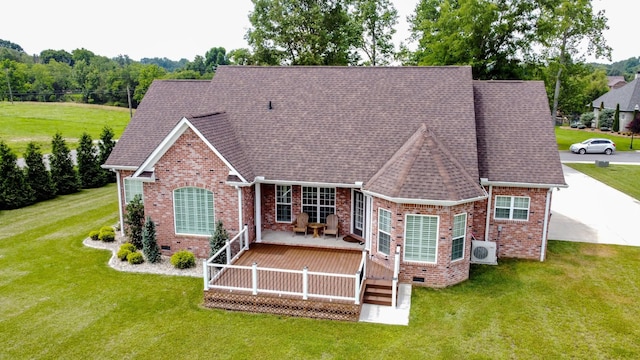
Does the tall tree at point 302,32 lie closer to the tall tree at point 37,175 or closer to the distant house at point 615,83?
the tall tree at point 37,175

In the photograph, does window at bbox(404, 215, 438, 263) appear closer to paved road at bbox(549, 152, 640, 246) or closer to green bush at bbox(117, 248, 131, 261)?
paved road at bbox(549, 152, 640, 246)

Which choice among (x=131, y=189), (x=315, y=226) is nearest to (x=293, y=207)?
(x=315, y=226)

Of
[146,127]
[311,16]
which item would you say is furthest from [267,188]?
[311,16]

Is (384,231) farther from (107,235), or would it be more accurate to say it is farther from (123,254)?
(107,235)

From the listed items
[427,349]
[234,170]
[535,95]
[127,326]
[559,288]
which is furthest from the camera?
[535,95]

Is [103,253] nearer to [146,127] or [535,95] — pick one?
[146,127]

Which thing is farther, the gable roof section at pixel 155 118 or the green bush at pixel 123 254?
the gable roof section at pixel 155 118

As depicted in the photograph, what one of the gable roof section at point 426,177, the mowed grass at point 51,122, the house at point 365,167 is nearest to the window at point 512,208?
the house at point 365,167
